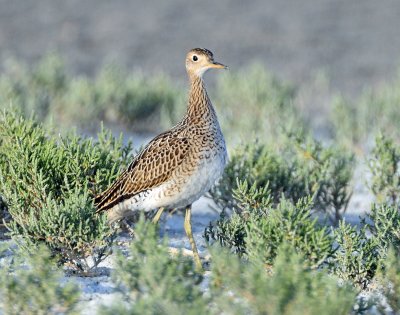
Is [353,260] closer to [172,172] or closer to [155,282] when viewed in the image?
[172,172]

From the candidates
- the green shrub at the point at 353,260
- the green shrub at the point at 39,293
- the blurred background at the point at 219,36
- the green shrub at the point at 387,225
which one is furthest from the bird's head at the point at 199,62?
the blurred background at the point at 219,36

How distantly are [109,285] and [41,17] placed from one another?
16.8 meters

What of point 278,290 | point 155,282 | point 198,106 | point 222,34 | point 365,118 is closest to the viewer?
point 278,290

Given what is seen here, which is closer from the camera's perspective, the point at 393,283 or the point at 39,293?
the point at 39,293

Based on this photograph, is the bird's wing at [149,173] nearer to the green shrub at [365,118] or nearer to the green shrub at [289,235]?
the green shrub at [289,235]

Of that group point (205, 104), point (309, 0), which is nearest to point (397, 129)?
point (205, 104)

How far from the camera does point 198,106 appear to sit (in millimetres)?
7125

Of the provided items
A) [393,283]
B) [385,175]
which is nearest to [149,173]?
[393,283]

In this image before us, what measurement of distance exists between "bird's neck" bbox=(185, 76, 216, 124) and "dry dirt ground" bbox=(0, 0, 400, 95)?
11364 mm

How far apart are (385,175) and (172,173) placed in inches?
108

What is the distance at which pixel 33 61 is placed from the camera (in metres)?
19.1

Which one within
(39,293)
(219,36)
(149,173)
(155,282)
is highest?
(219,36)

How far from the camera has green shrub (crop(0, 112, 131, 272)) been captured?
19.7 ft

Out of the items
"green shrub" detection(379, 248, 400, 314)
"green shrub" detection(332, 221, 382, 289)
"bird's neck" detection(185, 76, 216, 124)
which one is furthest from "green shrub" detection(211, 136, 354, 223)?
"green shrub" detection(379, 248, 400, 314)
